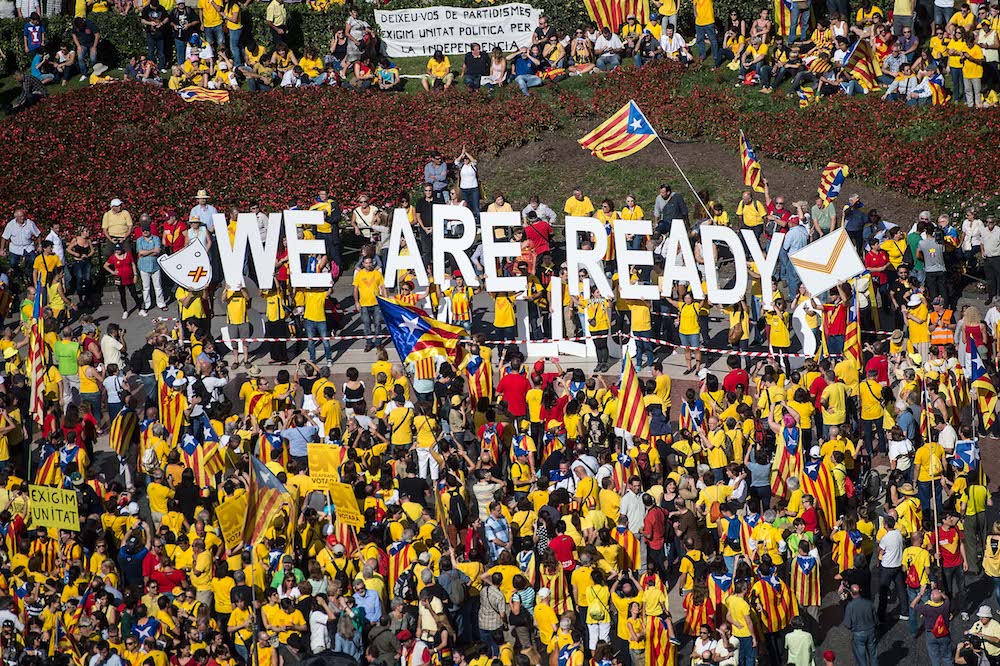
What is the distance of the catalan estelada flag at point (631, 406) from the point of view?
24.8m

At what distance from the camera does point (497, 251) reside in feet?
98.9

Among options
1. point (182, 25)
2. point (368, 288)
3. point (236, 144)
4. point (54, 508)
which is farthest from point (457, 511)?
point (182, 25)

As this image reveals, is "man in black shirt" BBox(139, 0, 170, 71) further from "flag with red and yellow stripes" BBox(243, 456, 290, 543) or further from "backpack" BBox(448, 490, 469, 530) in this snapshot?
"flag with red and yellow stripes" BBox(243, 456, 290, 543)

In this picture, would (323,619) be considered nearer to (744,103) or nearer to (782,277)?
(782,277)

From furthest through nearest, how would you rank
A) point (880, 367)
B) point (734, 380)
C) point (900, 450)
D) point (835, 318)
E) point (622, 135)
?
point (622, 135) < point (835, 318) < point (880, 367) < point (734, 380) < point (900, 450)

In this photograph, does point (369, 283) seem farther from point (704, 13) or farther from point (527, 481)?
point (704, 13)

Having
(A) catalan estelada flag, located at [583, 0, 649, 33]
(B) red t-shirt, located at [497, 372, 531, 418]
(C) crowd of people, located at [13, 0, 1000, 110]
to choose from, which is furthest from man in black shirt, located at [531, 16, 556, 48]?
(B) red t-shirt, located at [497, 372, 531, 418]

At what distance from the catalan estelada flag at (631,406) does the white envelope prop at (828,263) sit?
435 centimetres

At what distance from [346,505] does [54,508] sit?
12.3 feet

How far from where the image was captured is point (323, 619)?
21422 mm

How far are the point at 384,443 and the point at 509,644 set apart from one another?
470cm

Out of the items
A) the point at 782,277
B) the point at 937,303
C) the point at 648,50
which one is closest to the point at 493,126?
the point at 648,50

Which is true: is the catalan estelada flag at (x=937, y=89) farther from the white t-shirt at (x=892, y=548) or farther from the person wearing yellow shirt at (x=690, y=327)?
the white t-shirt at (x=892, y=548)

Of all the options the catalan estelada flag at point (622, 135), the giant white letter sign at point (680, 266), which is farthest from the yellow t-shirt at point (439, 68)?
the giant white letter sign at point (680, 266)
